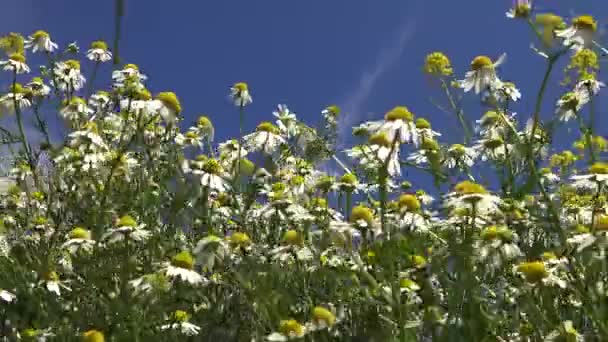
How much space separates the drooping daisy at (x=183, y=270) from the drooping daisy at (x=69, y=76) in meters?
3.23

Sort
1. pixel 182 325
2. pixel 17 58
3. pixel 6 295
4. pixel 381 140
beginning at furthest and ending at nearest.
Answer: pixel 17 58
pixel 6 295
pixel 182 325
pixel 381 140

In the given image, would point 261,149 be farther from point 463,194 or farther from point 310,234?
point 463,194

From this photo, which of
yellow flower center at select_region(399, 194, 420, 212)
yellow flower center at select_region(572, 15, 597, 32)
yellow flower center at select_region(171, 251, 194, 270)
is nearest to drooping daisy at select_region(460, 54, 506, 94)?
yellow flower center at select_region(572, 15, 597, 32)

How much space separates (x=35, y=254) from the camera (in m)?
4.72

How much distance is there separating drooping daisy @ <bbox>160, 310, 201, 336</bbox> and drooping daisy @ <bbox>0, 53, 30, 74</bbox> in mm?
2924

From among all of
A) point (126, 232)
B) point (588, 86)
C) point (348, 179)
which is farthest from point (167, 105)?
point (588, 86)

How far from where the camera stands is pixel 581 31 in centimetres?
417

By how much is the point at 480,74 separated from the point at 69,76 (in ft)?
11.2

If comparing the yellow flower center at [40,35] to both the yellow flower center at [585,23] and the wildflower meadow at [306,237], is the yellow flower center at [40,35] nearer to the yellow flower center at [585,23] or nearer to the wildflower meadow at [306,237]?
the wildflower meadow at [306,237]

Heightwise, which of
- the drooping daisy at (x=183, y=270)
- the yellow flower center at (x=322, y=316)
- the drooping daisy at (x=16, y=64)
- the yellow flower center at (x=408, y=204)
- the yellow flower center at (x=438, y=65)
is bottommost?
the yellow flower center at (x=322, y=316)

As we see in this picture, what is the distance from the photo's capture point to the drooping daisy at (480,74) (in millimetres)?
4469

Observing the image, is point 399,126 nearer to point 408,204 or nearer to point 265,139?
point 408,204

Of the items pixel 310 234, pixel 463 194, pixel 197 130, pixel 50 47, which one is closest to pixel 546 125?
Answer: pixel 463 194

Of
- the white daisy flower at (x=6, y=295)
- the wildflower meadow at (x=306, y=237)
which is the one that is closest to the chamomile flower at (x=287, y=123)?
the wildflower meadow at (x=306, y=237)
